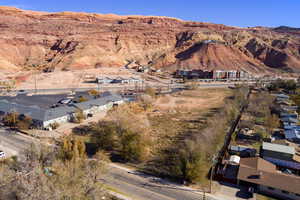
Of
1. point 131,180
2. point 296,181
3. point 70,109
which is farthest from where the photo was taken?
point 70,109

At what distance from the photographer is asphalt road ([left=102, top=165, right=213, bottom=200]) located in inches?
650

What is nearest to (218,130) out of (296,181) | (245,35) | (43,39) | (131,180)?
(296,181)

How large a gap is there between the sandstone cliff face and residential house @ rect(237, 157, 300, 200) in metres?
80.9

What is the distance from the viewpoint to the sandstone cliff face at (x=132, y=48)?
9356 centimetres

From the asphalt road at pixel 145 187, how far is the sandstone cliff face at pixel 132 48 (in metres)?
76.2

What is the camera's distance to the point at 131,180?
730 inches

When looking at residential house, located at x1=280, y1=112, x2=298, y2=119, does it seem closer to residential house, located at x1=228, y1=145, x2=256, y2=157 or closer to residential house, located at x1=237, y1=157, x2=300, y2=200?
residential house, located at x1=228, y1=145, x2=256, y2=157

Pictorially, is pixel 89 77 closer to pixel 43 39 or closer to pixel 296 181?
pixel 43 39

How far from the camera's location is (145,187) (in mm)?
17641

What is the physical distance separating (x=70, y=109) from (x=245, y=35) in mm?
118829

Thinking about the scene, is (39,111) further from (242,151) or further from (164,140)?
(242,151)

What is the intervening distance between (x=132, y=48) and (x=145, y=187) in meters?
104

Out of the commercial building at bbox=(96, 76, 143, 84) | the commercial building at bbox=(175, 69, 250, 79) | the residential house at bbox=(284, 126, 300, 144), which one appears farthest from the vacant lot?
the commercial building at bbox=(175, 69, 250, 79)

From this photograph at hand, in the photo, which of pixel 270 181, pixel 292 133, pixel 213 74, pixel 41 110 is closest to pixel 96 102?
pixel 41 110
